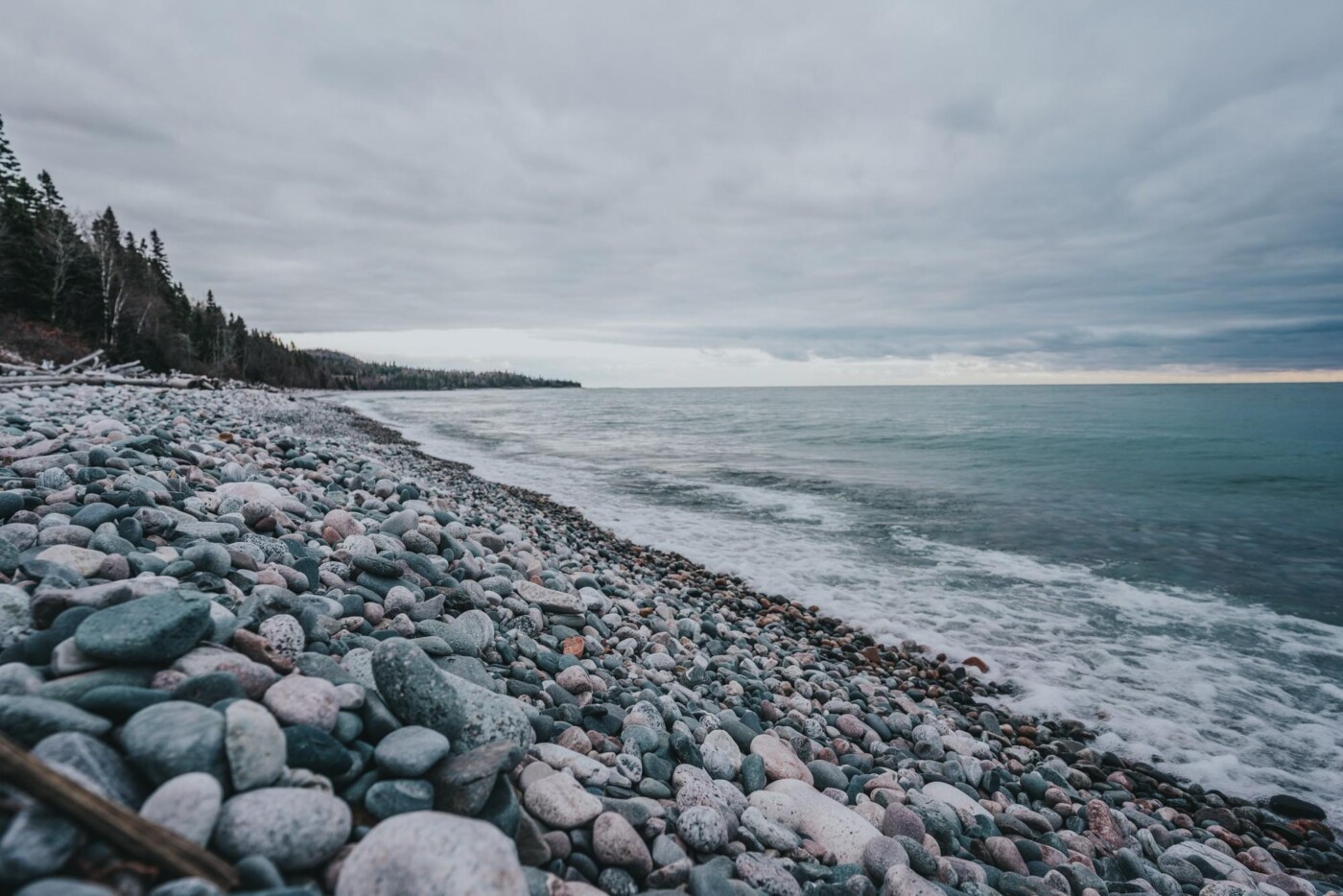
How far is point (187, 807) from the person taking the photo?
1274 mm

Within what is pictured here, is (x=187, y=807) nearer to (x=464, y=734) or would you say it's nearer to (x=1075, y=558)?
(x=464, y=734)

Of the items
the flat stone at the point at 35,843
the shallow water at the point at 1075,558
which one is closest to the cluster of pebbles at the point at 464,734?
the flat stone at the point at 35,843

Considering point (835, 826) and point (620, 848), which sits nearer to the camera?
point (620, 848)

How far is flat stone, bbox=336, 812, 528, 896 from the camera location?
4.33 ft

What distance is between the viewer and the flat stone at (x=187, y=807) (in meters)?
1.25

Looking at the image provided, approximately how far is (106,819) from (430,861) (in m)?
0.61

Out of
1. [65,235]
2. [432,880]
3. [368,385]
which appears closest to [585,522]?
[432,880]

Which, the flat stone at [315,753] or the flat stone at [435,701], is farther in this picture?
the flat stone at [435,701]

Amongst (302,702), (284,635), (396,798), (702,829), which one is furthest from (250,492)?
(702,829)

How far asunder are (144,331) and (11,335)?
14.0 meters

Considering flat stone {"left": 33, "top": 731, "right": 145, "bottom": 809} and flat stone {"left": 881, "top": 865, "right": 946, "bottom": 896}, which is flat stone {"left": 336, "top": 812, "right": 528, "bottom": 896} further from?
flat stone {"left": 881, "top": 865, "right": 946, "bottom": 896}

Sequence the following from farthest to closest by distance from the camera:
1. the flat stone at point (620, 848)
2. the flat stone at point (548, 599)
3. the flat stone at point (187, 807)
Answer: the flat stone at point (548, 599) → the flat stone at point (620, 848) → the flat stone at point (187, 807)

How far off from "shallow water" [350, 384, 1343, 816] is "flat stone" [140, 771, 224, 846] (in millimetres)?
5682

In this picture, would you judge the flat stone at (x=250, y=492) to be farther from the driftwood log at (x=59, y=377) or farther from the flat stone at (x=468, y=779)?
the driftwood log at (x=59, y=377)
